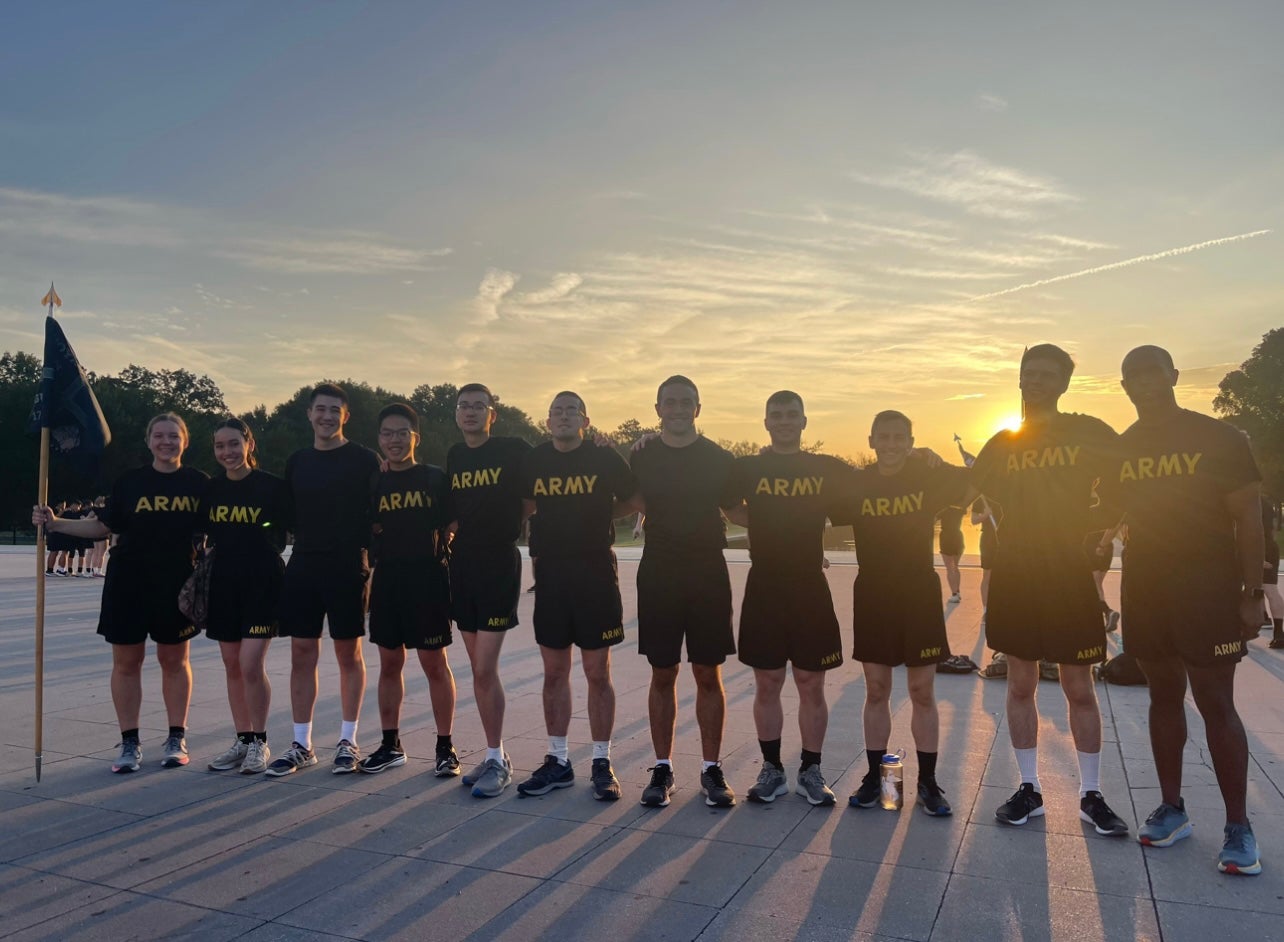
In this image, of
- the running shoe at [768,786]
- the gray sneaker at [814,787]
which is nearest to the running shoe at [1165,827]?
the gray sneaker at [814,787]

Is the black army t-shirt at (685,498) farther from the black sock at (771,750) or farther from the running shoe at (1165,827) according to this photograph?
the running shoe at (1165,827)

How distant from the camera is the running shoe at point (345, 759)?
538 centimetres

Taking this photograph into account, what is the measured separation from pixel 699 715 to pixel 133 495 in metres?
3.74

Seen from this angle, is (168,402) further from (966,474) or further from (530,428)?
(966,474)

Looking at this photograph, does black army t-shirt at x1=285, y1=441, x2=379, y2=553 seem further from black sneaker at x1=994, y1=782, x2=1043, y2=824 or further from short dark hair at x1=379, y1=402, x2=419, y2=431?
black sneaker at x1=994, y1=782, x2=1043, y2=824

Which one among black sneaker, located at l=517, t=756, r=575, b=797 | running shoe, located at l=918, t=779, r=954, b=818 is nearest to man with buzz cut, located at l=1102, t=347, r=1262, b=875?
running shoe, located at l=918, t=779, r=954, b=818

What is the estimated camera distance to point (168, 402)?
6047 centimetres

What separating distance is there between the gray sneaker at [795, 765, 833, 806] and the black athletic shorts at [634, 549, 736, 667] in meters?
0.72

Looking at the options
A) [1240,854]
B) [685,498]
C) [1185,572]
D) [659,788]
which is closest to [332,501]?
[685,498]

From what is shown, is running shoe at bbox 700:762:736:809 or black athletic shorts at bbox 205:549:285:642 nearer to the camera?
running shoe at bbox 700:762:736:809

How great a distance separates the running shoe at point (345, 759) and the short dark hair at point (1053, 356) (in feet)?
14.2

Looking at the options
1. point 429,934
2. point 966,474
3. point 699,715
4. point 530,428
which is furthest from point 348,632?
point 530,428

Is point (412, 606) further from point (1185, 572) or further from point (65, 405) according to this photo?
point (1185, 572)

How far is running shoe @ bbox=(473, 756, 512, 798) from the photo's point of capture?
491 centimetres
